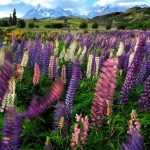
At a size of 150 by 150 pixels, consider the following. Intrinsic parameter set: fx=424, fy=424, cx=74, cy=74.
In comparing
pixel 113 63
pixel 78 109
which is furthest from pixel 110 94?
pixel 78 109

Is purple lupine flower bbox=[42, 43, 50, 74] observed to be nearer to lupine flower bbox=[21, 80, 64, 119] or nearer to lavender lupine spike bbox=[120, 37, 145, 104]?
lavender lupine spike bbox=[120, 37, 145, 104]

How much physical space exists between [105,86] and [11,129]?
4.29 ft

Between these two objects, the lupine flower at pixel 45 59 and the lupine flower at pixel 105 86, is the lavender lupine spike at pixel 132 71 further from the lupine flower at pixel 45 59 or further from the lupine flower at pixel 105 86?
the lupine flower at pixel 45 59

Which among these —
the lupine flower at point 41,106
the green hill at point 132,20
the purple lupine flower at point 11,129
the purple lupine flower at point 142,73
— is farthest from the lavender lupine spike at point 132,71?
the green hill at point 132,20

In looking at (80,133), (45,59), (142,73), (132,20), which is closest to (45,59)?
(45,59)

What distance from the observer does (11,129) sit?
318cm

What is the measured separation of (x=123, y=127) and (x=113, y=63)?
2841mm

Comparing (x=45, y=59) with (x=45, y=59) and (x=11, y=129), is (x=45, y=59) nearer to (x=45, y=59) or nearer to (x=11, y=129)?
(x=45, y=59)

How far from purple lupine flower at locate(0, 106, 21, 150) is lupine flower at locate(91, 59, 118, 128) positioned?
115 centimetres

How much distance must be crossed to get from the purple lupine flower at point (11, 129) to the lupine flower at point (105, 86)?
45.4 inches

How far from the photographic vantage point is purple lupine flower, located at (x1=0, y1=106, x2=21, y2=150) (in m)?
3.07

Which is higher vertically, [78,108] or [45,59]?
[45,59]

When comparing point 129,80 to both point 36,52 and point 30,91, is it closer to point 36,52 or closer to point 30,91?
point 30,91

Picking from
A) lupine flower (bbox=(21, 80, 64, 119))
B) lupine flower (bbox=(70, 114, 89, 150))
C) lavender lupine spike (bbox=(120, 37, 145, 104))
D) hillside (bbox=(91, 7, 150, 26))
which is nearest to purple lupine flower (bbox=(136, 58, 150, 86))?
lavender lupine spike (bbox=(120, 37, 145, 104))
